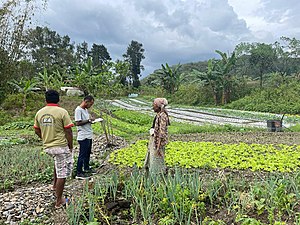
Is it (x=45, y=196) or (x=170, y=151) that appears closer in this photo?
(x=45, y=196)

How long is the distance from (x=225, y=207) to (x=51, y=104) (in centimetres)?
254

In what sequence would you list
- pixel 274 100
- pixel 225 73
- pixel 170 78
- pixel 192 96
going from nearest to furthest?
pixel 274 100, pixel 225 73, pixel 192 96, pixel 170 78

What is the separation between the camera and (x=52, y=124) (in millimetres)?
3762

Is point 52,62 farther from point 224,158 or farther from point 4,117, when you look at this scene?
point 224,158

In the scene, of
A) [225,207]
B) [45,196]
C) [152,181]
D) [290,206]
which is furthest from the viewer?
[45,196]

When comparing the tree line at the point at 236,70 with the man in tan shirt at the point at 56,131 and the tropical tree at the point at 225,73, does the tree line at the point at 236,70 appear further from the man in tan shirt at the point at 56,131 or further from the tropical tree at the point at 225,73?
the man in tan shirt at the point at 56,131

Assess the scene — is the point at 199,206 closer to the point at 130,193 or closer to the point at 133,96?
the point at 130,193

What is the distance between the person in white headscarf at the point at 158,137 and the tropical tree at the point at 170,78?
2471 centimetres

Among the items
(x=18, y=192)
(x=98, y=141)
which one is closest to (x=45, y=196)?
(x=18, y=192)

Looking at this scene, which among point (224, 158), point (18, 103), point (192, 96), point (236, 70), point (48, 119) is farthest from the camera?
point (236, 70)

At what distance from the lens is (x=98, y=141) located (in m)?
8.34

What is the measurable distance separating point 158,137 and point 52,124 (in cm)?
158

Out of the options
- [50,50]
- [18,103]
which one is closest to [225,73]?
[18,103]

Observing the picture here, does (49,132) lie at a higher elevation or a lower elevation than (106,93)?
lower
